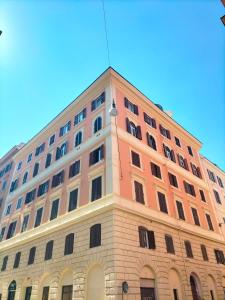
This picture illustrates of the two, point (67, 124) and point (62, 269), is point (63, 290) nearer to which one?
point (62, 269)

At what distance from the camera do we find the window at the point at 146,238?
16781mm

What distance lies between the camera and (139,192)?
18.9 metres

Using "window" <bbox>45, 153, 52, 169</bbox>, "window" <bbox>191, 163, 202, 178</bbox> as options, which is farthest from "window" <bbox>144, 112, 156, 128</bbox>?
"window" <bbox>45, 153, 52, 169</bbox>

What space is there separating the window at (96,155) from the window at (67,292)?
9.02 m

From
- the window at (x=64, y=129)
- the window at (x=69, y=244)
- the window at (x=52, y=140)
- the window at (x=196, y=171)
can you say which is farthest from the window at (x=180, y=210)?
the window at (x=52, y=140)

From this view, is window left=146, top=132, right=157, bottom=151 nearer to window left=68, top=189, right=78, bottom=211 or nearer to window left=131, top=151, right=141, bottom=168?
window left=131, top=151, right=141, bottom=168

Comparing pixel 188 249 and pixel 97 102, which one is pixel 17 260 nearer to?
pixel 188 249

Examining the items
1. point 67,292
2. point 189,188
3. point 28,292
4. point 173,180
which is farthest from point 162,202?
point 28,292

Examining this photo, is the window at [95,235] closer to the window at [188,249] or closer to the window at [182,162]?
the window at [188,249]

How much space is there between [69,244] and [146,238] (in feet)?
19.0

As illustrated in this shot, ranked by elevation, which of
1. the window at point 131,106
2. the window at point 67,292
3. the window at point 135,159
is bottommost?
the window at point 67,292

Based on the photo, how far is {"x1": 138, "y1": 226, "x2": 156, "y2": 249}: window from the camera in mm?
16781

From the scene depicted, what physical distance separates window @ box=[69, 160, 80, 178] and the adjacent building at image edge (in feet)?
0.48

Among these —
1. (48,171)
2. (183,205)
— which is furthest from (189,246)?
(48,171)
